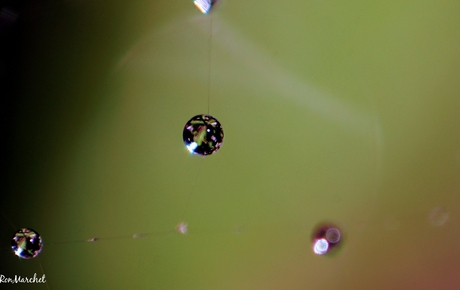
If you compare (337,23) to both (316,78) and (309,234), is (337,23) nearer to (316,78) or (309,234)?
(316,78)

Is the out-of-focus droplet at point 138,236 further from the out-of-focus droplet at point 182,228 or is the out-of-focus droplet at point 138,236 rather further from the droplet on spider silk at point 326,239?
the droplet on spider silk at point 326,239

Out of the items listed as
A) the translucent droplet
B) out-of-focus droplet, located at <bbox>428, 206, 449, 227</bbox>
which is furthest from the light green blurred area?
the translucent droplet

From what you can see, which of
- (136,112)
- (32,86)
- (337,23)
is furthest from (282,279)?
(32,86)

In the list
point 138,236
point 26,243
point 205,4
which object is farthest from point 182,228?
point 205,4

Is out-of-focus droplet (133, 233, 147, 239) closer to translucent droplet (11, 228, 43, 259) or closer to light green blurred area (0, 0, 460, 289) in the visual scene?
light green blurred area (0, 0, 460, 289)

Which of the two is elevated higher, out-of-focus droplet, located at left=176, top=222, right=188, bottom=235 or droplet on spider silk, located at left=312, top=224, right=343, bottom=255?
out-of-focus droplet, located at left=176, top=222, right=188, bottom=235

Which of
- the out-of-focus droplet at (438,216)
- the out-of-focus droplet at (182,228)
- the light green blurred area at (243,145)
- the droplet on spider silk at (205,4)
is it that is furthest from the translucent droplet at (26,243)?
the out-of-focus droplet at (438,216)

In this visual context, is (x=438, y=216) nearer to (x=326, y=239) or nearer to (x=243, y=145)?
(x=326, y=239)
